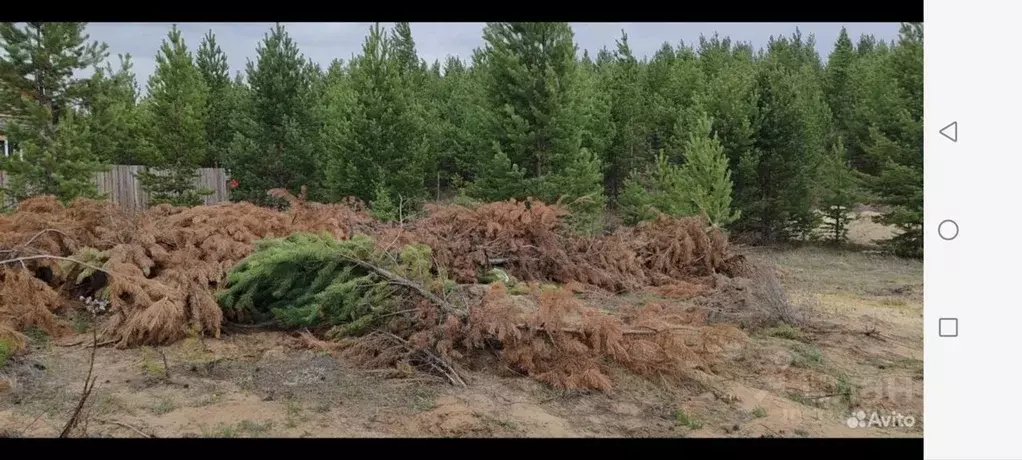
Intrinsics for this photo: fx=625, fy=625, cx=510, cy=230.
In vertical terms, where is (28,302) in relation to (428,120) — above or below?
below

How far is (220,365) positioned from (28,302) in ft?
3.71

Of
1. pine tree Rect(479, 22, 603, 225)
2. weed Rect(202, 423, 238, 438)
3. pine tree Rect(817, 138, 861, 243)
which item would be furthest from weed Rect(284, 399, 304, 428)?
pine tree Rect(817, 138, 861, 243)

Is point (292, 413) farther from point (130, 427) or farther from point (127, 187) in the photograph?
point (127, 187)

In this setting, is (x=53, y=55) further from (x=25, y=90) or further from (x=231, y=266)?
(x=231, y=266)

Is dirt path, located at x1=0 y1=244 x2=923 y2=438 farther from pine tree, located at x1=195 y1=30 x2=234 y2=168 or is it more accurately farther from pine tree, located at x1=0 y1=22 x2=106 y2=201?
pine tree, located at x1=195 y1=30 x2=234 y2=168

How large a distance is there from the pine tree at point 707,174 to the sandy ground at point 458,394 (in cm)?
107

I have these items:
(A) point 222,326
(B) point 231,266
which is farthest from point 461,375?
(B) point 231,266

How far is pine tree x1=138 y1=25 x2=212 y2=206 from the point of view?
13.6 feet

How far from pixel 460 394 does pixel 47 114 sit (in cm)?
290

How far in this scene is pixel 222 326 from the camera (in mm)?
3475
